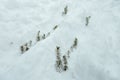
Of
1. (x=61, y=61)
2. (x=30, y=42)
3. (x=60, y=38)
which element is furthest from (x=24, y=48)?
(x=61, y=61)

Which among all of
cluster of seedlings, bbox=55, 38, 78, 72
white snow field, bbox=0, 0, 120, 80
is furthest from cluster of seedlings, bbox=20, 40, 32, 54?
cluster of seedlings, bbox=55, 38, 78, 72

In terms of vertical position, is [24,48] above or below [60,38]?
below

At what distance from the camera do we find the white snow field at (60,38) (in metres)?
3.82

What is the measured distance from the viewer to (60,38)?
4496mm

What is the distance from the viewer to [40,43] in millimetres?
4430

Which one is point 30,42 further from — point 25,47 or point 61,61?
point 61,61

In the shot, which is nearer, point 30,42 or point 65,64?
point 65,64

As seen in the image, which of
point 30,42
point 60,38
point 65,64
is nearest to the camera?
point 65,64

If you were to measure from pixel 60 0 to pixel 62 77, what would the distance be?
2931 mm

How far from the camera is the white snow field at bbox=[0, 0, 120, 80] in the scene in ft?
12.5

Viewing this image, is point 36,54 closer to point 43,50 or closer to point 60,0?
point 43,50

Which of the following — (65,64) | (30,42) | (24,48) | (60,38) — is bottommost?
(65,64)

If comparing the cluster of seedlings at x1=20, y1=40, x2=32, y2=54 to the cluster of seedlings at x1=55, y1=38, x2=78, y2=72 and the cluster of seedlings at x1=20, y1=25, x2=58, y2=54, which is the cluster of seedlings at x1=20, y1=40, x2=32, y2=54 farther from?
the cluster of seedlings at x1=55, y1=38, x2=78, y2=72

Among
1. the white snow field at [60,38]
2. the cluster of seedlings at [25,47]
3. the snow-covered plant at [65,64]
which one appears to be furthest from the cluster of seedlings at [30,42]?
the snow-covered plant at [65,64]
